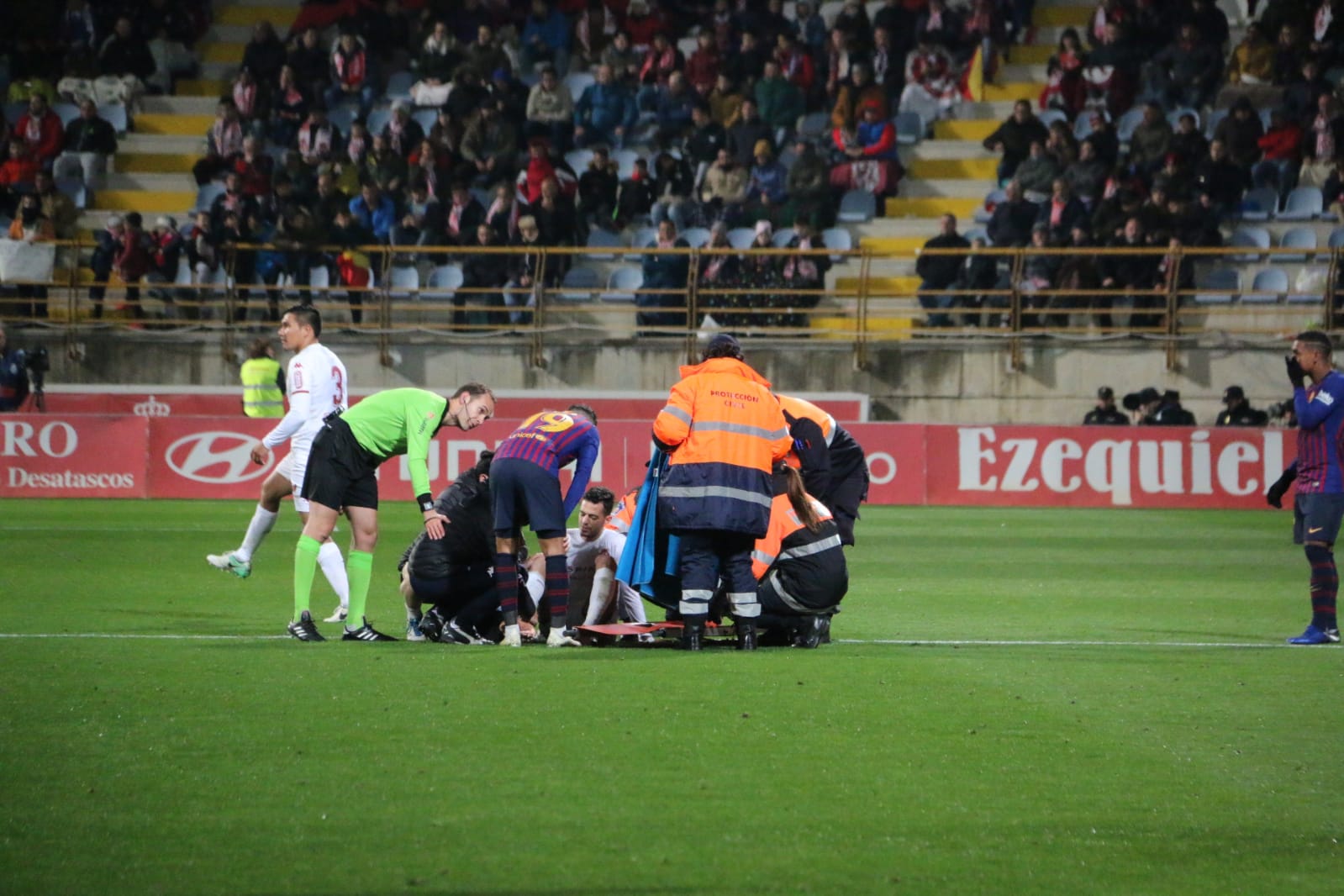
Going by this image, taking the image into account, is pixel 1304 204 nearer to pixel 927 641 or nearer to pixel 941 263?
pixel 941 263

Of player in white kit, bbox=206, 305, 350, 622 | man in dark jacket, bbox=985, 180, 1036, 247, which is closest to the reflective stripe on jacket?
player in white kit, bbox=206, 305, 350, 622

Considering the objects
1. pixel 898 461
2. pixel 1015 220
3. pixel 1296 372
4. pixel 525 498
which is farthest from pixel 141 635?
pixel 1015 220

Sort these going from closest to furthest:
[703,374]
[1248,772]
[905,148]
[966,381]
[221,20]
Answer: [1248,772] < [703,374] < [966,381] < [905,148] < [221,20]

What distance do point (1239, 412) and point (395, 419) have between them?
667 inches

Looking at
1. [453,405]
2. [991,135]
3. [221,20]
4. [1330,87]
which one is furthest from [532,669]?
[221,20]

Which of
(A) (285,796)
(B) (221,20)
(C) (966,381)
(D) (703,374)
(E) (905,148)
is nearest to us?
(A) (285,796)

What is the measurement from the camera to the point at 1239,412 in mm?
23594

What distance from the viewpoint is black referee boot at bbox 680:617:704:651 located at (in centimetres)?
937

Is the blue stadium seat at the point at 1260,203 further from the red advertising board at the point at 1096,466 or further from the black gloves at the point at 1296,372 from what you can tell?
the black gloves at the point at 1296,372

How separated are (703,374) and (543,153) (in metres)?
18.7

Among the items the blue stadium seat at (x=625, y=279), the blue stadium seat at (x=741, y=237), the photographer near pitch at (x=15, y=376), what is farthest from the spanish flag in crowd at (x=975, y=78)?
the photographer near pitch at (x=15, y=376)

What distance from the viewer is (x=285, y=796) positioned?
5.52 metres

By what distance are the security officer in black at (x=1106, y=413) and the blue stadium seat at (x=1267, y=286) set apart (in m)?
3.51

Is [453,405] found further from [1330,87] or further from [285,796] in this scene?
[1330,87]
